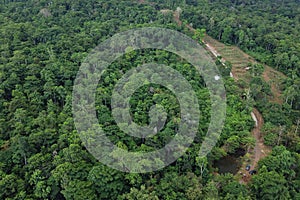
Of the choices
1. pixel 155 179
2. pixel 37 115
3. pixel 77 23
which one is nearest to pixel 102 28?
pixel 77 23

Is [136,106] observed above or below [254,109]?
above

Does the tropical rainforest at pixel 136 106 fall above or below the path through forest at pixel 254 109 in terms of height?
above

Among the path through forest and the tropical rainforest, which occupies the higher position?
the tropical rainforest

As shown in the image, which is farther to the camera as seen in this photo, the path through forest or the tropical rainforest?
the path through forest

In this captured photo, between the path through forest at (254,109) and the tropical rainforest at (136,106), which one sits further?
the path through forest at (254,109)

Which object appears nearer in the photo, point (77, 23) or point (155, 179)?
point (155, 179)

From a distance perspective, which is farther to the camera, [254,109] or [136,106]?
[254,109]

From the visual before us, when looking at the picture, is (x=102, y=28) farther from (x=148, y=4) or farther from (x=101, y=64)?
(x=148, y=4)

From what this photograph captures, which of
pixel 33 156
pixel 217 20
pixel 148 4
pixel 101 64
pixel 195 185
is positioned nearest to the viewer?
pixel 195 185
